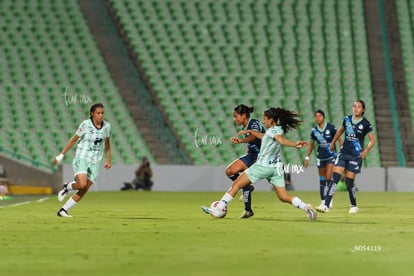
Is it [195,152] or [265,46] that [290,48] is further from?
[195,152]

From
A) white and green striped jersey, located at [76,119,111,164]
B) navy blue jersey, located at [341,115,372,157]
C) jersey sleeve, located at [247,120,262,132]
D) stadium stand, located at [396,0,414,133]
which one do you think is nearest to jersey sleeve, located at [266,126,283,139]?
jersey sleeve, located at [247,120,262,132]

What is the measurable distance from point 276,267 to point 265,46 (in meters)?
35.0

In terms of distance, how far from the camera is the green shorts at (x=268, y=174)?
50.5 feet

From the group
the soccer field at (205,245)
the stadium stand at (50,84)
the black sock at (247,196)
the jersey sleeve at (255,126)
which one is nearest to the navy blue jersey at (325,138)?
the soccer field at (205,245)

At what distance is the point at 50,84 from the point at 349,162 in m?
22.3

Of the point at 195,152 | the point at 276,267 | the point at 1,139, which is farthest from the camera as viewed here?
the point at 195,152

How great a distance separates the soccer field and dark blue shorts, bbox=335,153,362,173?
7.41ft

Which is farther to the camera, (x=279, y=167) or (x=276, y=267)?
(x=279, y=167)

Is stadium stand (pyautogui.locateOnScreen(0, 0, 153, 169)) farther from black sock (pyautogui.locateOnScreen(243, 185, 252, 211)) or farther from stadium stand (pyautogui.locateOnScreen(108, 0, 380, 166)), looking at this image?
black sock (pyautogui.locateOnScreen(243, 185, 252, 211))

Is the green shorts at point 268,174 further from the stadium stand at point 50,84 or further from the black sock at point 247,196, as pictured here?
the stadium stand at point 50,84

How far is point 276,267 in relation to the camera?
853cm

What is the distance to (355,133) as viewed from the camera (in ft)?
63.2

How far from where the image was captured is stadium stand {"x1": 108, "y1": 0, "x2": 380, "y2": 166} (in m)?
40.3

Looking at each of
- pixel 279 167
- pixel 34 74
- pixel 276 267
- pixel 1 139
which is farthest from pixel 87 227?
pixel 34 74
